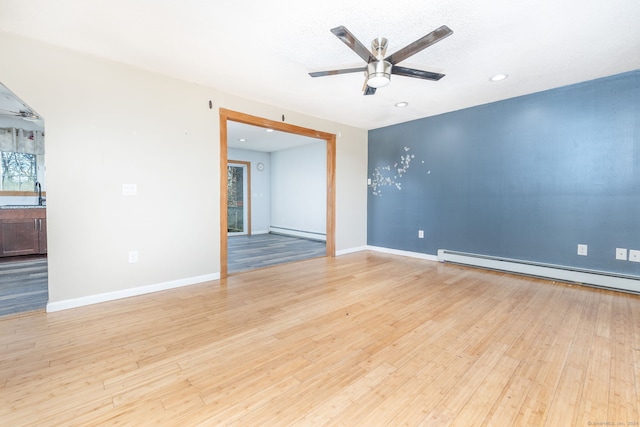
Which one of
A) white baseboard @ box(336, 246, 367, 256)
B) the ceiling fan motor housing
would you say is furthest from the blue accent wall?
the ceiling fan motor housing

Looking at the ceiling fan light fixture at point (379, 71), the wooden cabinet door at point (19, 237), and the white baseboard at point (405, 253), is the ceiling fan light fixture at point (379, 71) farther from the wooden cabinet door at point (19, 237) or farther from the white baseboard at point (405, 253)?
the wooden cabinet door at point (19, 237)

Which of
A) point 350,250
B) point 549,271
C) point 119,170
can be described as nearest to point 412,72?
point 119,170

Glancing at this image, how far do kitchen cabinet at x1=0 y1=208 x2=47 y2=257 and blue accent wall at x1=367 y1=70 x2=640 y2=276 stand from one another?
5852 mm

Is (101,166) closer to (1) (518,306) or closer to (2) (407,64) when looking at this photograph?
(2) (407,64)

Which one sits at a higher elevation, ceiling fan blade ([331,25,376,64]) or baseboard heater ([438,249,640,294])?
ceiling fan blade ([331,25,376,64])

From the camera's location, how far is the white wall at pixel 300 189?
6820mm

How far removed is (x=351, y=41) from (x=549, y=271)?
11.9ft

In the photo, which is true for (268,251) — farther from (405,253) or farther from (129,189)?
(129,189)

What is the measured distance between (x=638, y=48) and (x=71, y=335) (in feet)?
17.3

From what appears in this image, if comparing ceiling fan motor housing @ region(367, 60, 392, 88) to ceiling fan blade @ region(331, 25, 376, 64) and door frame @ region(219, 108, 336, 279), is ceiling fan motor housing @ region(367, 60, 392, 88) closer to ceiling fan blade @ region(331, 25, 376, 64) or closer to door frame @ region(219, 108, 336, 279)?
ceiling fan blade @ region(331, 25, 376, 64)

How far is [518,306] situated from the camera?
2.61m

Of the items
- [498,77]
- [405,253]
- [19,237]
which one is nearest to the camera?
[498,77]

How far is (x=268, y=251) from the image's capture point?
532 cm

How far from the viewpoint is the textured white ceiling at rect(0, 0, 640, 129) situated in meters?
1.90
